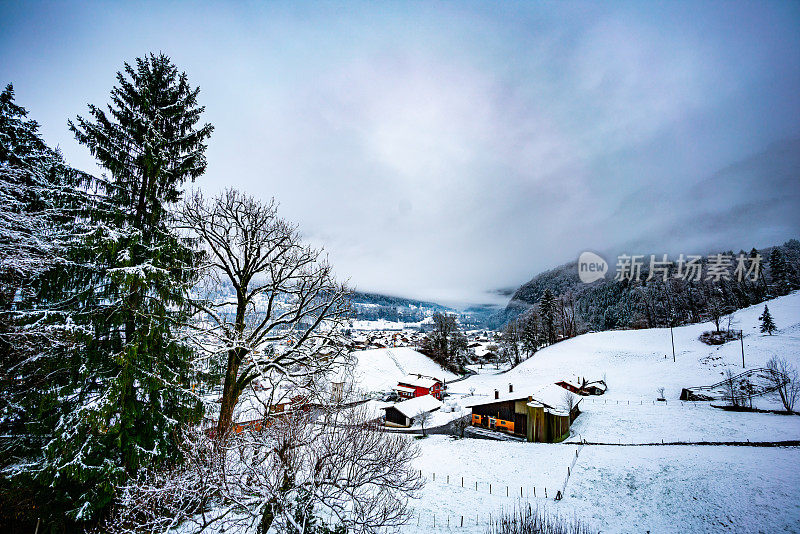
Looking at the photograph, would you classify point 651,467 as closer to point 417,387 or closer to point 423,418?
point 423,418

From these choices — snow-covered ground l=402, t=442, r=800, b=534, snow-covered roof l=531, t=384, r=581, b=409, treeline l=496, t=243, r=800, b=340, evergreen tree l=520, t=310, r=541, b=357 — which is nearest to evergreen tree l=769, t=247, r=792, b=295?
Answer: treeline l=496, t=243, r=800, b=340

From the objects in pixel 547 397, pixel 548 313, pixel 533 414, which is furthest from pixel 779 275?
pixel 533 414

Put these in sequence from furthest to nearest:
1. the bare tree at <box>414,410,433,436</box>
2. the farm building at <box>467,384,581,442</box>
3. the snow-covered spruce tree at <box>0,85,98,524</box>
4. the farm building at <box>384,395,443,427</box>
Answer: the farm building at <box>384,395,443,427</box> → the bare tree at <box>414,410,433,436</box> → the farm building at <box>467,384,581,442</box> → the snow-covered spruce tree at <box>0,85,98,524</box>

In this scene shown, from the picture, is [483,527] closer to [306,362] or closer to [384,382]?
[306,362]

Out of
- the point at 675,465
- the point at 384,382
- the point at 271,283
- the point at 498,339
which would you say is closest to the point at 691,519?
the point at 675,465

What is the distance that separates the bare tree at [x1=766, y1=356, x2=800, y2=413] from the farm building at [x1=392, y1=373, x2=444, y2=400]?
37200 millimetres

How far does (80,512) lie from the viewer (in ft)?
23.1

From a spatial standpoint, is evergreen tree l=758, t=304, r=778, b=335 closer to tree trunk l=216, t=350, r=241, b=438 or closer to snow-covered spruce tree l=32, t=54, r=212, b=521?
tree trunk l=216, t=350, r=241, b=438

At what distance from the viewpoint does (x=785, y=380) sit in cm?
2791

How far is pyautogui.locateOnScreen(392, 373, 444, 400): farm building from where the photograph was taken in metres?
49.7

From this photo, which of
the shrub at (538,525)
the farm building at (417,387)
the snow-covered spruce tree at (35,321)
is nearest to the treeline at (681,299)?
the farm building at (417,387)

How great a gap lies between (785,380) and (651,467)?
22.7 meters

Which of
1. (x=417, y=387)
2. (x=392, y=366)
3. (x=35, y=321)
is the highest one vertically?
(x=35, y=321)

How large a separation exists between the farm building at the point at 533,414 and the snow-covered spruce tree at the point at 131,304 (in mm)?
31713
